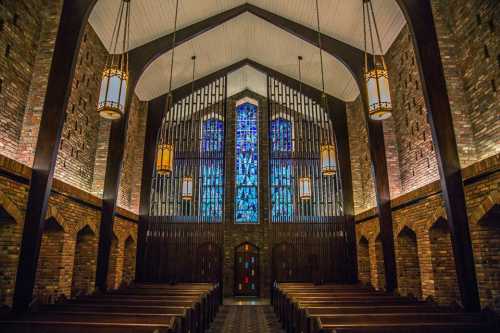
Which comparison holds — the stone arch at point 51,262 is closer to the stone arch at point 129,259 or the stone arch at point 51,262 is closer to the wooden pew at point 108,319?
the wooden pew at point 108,319

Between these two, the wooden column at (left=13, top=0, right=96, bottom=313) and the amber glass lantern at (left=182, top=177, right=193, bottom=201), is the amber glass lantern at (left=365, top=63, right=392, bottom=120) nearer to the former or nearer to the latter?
the wooden column at (left=13, top=0, right=96, bottom=313)

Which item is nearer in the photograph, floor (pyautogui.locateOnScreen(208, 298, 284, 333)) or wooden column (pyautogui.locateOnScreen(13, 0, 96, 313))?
wooden column (pyautogui.locateOnScreen(13, 0, 96, 313))

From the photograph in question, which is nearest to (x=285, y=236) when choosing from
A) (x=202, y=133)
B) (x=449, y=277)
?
(x=202, y=133)

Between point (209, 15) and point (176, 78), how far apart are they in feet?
11.1

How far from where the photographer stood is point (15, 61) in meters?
7.12

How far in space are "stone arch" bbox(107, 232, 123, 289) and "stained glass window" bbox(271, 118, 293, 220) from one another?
20.6 ft

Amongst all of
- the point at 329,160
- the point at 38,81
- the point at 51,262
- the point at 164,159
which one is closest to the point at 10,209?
the point at 51,262

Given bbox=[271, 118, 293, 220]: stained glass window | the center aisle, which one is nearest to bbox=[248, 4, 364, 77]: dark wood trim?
bbox=[271, 118, 293, 220]: stained glass window

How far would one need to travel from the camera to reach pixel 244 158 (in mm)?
16109

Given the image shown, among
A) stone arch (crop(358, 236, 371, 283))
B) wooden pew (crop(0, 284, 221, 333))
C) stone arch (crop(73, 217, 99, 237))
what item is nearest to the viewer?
wooden pew (crop(0, 284, 221, 333))

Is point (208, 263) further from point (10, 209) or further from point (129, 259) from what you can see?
point (10, 209)

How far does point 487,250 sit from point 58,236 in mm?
9118

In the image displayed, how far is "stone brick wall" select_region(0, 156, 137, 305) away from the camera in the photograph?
6324 mm

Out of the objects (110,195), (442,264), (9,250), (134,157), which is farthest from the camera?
(134,157)
